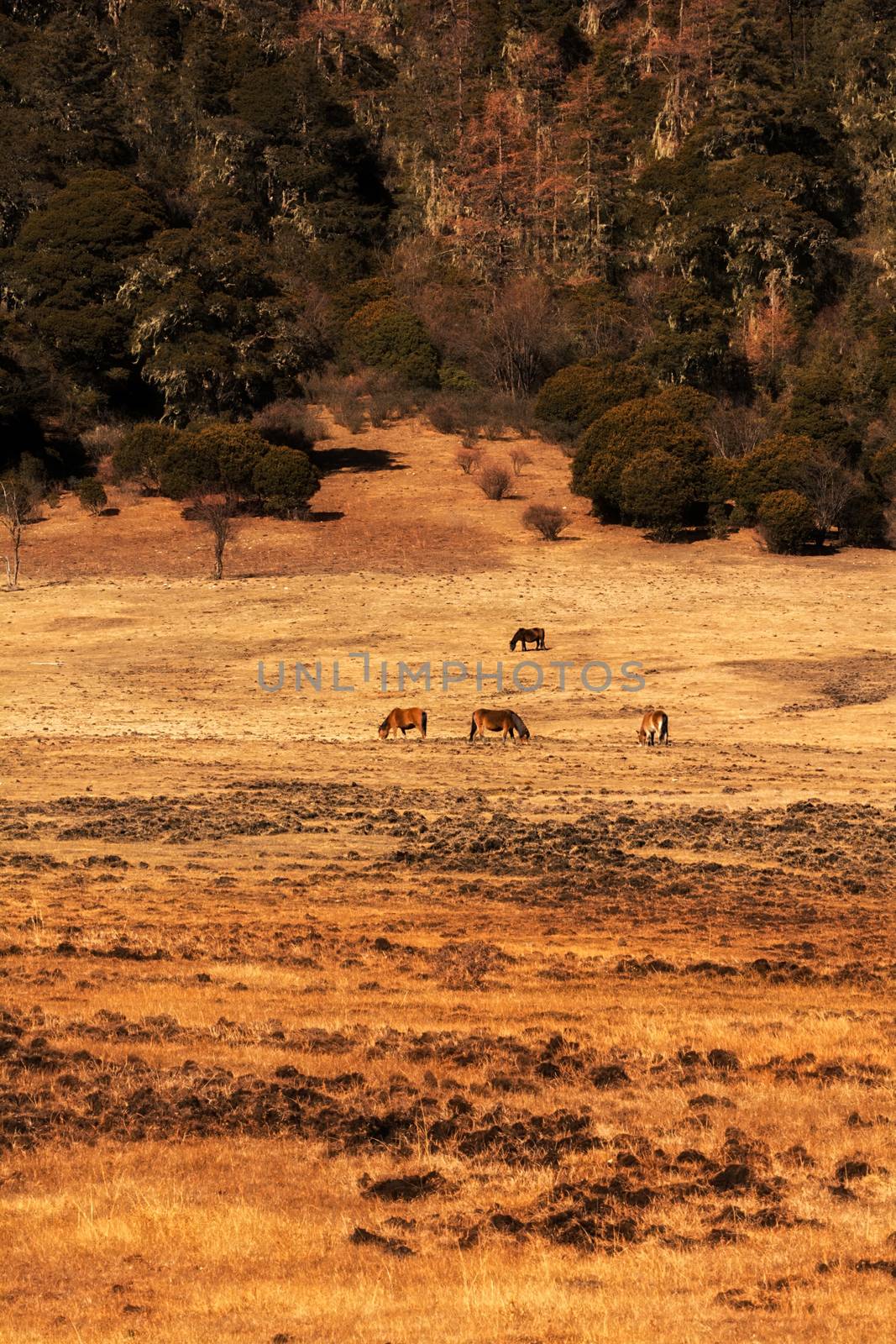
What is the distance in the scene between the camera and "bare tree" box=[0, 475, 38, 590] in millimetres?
60094

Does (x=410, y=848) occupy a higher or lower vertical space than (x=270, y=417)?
lower

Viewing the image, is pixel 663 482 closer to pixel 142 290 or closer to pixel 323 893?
pixel 142 290

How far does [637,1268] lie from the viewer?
9.20 metres

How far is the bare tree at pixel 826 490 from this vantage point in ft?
213

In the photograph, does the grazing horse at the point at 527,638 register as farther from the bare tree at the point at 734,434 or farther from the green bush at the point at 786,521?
the bare tree at the point at 734,434

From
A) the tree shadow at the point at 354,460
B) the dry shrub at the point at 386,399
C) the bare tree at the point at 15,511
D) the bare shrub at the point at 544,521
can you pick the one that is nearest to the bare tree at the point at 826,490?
the bare shrub at the point at 544,521

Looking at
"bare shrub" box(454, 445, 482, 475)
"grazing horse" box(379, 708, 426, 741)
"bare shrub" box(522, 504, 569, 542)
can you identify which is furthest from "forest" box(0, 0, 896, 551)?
"grazing horse" box(379, 708, 426, 741)

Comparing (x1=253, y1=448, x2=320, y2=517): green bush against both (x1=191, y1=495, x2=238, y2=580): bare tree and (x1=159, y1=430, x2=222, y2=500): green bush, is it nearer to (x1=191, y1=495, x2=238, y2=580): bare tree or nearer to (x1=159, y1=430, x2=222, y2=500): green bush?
(x1=191, y1=495, x2=238, y2=580): bare tree

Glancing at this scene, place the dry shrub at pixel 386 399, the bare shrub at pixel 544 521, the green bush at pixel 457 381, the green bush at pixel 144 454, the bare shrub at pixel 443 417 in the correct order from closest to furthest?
the bare shrub at pixel 544 521, the green bush at pixel 144 454, the bare shrub at pixel 443 417, the dry shrub at pixel 386 399, the green bush at pixel 457 381

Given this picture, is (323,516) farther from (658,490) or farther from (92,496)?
(658,490)

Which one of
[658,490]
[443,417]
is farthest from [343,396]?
[658,490]

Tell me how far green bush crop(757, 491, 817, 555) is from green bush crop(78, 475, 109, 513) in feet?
86.8

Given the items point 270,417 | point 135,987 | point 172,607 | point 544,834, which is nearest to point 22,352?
point 270,417

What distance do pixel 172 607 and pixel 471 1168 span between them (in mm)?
44940
